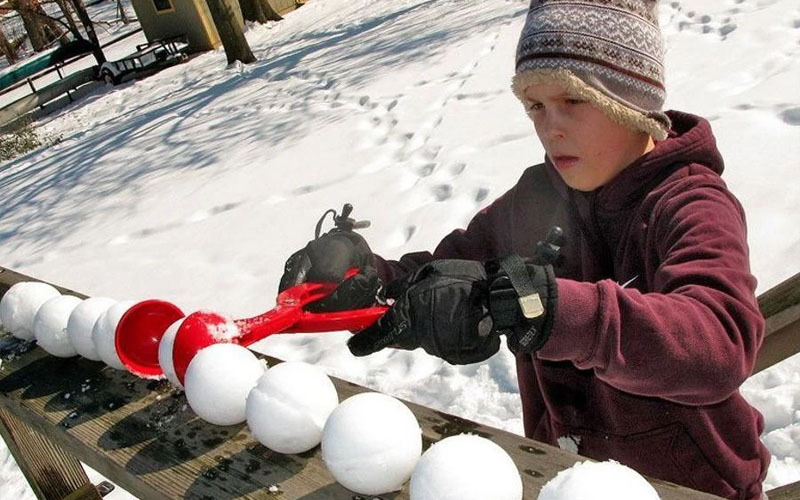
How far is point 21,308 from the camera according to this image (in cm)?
206

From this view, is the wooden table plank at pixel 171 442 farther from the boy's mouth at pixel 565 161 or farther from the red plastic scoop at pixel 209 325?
the boy's mouth at pixel 565 161

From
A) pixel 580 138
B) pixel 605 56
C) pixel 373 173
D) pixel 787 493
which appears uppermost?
pixel 605 56

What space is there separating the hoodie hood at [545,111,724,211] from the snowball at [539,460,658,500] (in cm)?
74

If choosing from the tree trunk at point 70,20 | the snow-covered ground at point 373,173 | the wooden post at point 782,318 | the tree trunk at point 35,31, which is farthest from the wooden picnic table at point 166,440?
the tree trunk at point 35,31

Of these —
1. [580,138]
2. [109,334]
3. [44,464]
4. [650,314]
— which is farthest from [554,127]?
[44,464]

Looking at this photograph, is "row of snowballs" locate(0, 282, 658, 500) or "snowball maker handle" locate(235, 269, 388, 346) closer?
"row of snowballs" locate(0, 282, 658, 500)

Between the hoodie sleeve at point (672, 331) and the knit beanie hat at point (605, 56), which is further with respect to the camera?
the knit beanie hat at point (605, 56)

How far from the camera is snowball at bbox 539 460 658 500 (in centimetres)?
91

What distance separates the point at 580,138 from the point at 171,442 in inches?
45.5

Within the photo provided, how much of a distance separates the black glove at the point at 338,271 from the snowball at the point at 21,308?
34.5 inches

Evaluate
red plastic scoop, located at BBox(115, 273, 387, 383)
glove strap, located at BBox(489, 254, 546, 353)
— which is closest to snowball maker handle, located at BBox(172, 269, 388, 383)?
red plastic scoop, located at BBox(115, 273, 387, 383)

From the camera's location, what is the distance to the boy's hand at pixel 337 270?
1746mm

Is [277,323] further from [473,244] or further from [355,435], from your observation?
[473,244]

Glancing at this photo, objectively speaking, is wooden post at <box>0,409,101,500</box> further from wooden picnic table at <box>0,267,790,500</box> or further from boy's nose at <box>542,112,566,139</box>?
boy's nose at <box>542,112,566,139</box>
